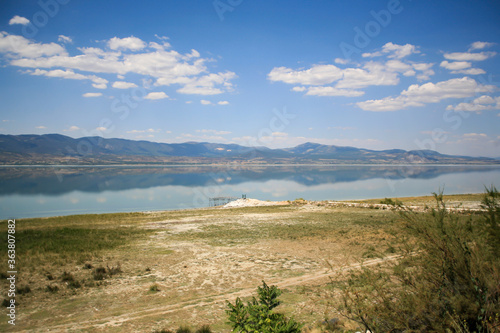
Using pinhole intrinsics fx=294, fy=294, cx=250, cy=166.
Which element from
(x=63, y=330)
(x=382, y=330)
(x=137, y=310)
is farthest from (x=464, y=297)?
(x=63, y=330)

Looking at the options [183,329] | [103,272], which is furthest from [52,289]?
[183,329]

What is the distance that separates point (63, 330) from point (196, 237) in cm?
1167

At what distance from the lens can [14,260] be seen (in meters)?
12.2

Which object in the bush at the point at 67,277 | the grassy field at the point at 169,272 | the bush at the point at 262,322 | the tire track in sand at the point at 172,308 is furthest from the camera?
the bush at the point at 67,277

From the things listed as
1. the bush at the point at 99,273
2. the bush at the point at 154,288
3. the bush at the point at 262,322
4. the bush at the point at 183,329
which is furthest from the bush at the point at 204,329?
the bush at the point at 99,273

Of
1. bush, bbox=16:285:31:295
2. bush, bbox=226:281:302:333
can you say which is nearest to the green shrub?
bush, bbox=16:285:31:295

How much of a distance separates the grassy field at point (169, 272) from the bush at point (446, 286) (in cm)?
64

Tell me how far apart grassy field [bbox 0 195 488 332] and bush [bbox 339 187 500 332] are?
25.2 inches

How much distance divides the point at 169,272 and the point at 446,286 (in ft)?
31.0

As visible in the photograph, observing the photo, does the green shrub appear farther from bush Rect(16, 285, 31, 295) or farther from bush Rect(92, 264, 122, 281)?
bush Rect(16, 285, 31, 295)

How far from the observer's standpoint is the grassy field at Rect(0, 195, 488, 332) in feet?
24.8

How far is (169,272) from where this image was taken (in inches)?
451

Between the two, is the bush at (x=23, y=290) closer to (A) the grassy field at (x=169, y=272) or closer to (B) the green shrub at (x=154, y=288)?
(A) the grassy field at (x=169, y=272)

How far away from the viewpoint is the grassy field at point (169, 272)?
24.8 ft
